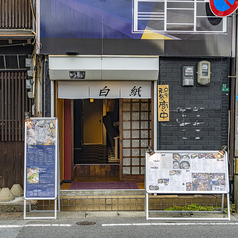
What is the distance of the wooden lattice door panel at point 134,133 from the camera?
400 inches

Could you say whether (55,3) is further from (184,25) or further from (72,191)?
(72,191)

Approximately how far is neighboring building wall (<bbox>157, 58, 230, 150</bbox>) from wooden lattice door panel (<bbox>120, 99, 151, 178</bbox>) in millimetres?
1598

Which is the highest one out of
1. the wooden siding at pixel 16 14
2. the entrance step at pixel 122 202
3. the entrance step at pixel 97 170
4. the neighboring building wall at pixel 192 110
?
the wooden siding at pixel 16 14

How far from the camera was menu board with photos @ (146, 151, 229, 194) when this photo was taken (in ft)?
25.1

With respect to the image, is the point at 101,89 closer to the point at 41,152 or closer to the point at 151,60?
the point at 151,60

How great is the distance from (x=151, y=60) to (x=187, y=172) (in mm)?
3122

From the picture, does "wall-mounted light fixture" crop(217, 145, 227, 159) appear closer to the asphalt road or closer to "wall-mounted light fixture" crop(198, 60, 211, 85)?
the asphalt road

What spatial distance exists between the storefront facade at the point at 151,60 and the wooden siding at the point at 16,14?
0.61 meters

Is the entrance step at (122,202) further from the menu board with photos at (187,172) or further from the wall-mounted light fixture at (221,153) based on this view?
the wall-mounted light fixture at (221,153)

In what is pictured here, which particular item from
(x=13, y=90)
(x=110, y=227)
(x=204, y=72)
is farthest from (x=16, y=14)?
(x=110, y=227)

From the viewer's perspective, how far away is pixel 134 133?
10195 mm

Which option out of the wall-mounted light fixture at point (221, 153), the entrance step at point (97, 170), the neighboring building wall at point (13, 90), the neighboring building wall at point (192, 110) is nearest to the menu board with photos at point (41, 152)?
the neighboring building wall at point (13, 90)

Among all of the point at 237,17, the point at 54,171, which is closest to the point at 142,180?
the point at 54,171

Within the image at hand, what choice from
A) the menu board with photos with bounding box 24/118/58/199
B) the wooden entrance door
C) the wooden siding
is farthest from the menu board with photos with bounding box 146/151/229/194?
the wooden entrance door
